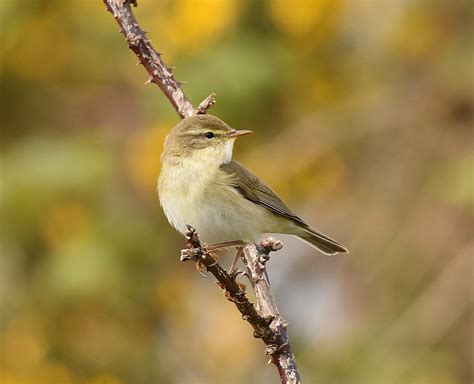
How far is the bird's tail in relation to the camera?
4.75 metres

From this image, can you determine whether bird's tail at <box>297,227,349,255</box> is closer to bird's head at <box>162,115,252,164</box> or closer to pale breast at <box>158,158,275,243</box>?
pale breast at <box>158,158,275,243</box>

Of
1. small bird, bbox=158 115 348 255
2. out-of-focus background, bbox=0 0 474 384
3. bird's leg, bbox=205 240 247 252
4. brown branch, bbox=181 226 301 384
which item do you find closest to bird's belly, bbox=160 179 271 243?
small bird, bbox=158 115 348 255

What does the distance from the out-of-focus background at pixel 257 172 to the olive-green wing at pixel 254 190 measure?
3.97 feet

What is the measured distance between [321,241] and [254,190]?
1.84 ft

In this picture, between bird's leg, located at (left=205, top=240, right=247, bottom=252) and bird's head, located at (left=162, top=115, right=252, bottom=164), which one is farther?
bird's head, located at (left=162, top=115, right=252, bottom=164)

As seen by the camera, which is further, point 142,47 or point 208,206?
point 208,206

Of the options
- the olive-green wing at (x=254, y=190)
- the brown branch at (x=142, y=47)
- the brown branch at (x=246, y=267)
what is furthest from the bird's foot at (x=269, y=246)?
the olive-green wing at (x=254, y=190)

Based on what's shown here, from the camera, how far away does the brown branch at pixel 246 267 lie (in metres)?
2.88

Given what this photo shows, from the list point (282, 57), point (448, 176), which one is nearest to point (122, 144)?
point (282, 57)

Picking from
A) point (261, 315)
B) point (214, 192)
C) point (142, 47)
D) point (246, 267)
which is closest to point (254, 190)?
point (214, 192)

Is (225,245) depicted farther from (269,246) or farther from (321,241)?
(321,241)

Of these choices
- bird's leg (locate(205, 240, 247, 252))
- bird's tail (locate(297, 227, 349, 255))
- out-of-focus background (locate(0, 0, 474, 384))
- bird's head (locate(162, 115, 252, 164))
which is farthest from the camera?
out-of-focus background (locate(0, 0, 474, 384))

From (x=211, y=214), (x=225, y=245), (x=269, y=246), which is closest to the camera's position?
(x=269, y=246)

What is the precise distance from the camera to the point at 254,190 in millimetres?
4504
